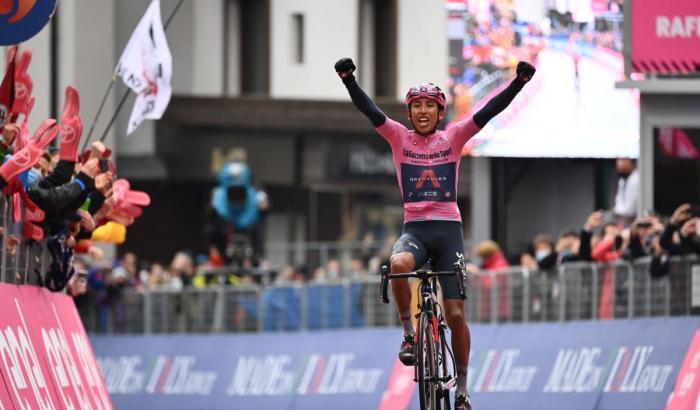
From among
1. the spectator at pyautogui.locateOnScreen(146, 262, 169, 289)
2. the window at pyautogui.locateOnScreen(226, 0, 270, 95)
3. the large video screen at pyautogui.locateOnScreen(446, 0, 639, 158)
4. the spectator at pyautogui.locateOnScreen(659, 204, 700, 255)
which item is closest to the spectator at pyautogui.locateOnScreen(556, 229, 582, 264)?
the spectator at pyautogui.locateOnScreen(659, 204, 700, 255)

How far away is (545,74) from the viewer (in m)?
31.9

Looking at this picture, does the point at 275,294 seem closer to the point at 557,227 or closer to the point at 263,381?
the point at 263,381

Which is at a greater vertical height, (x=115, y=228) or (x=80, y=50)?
(x=80, y=50)

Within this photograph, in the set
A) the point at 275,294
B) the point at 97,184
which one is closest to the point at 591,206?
the point at 275,294

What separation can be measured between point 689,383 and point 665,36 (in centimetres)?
539

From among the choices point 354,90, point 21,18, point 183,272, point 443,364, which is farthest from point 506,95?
point 183,272

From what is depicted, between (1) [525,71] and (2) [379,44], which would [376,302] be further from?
(2) [379,44]

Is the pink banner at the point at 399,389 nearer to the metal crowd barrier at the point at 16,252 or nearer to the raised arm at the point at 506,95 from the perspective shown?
the metal crowd barrier at the point at 16,252

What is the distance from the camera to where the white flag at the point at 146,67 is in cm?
1934

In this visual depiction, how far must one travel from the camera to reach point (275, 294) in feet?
85.0

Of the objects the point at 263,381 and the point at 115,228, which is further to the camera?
the point at 263,381

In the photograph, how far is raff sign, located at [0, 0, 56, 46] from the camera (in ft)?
46.5

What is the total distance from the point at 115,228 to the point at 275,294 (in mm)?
6143

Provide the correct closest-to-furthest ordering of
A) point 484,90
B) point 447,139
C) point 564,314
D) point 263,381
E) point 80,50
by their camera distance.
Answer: point 447,139 < point 564,314 < point 263,381 < point 484,90 < point 80,50
